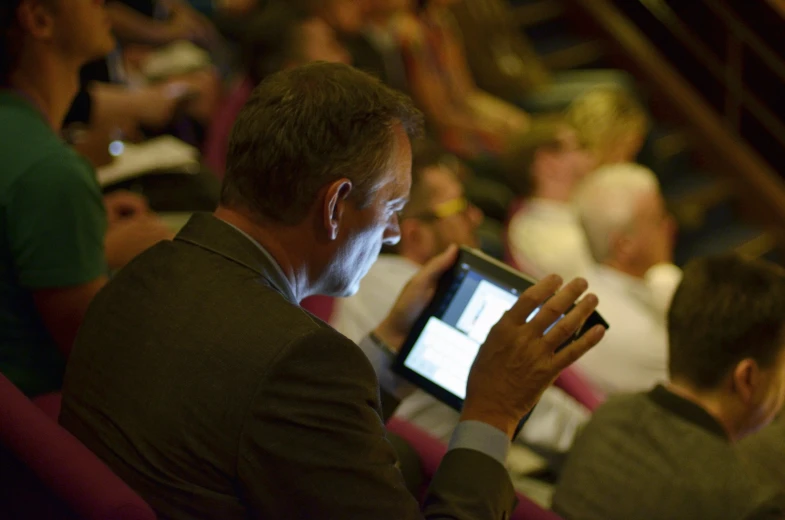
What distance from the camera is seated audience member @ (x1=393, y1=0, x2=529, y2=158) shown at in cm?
367

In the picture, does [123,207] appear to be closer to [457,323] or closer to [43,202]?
[43,202]

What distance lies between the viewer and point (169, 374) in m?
0.88

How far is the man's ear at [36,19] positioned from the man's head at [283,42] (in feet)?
4.45

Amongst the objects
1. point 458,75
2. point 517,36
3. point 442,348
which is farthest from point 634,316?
point 517,36

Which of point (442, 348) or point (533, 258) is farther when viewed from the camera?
point (533, 258)

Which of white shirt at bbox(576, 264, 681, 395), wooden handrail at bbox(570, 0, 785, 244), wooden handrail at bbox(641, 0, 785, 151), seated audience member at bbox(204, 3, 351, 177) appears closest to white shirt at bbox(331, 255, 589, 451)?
white shirt at bbox(576, 264, 681, 395)

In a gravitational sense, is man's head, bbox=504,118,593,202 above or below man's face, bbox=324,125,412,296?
above

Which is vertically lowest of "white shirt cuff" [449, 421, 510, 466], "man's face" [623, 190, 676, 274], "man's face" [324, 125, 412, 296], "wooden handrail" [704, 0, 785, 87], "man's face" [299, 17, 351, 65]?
"white shirt cuff" [449, 421, 510, 466]

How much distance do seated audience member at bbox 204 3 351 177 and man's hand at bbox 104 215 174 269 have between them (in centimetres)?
108

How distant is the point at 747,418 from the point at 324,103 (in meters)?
0.90

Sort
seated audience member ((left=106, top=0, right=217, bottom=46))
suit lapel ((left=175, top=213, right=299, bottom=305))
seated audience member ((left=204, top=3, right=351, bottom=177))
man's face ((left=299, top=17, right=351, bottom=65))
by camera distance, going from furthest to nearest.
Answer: seated audience member ((left=106, top=0, right=217, bottom=46)) → man's face ((left=299, top=17, right=351, bottom=65)) → seated audience member ((left=204, top=3, right=351, bottom=177)) → suit lapel ((left=175, top=213, right=299, bottom=305))


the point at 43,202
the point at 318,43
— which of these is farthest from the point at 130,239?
the point at 318,43

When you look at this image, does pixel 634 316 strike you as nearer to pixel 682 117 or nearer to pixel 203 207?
pixel 203 207

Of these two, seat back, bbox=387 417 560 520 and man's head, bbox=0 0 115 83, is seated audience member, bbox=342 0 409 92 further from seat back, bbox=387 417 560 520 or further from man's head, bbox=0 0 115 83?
seat back, bbox=387 417 560 520
